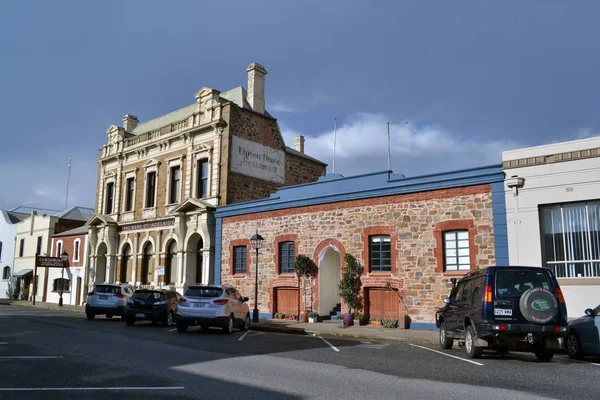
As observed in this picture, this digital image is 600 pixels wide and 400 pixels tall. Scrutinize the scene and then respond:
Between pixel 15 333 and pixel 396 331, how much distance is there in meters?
11.7

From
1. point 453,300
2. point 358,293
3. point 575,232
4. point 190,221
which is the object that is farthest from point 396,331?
point 190,221

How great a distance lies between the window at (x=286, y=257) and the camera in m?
22.9

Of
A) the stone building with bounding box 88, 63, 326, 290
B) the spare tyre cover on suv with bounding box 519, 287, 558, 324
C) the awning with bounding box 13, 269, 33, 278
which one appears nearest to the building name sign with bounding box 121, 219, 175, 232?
the stone building with bounding box 88, 63, 326, 290

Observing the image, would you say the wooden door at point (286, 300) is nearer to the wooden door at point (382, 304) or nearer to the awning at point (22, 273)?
the wooden door at point (382, 304)

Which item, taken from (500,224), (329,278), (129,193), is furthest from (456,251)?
(129,193)

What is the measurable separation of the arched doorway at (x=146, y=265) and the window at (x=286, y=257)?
11739 millimetres

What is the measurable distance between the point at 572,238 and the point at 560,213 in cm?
87

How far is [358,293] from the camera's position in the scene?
1986 centimetres

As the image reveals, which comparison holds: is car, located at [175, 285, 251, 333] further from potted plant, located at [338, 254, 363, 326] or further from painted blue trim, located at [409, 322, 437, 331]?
painted blue trim, located at [409, 322, 437, 331]

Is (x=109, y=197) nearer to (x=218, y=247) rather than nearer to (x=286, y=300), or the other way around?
(x=218, y=247)

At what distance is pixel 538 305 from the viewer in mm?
10125

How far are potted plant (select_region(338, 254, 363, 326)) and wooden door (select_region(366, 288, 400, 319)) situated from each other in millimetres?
398

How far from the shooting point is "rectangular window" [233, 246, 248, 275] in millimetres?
25111

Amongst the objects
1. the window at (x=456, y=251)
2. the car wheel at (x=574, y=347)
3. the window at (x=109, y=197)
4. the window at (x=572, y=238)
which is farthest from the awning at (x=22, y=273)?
the car wheel at (x=574, y=347)
